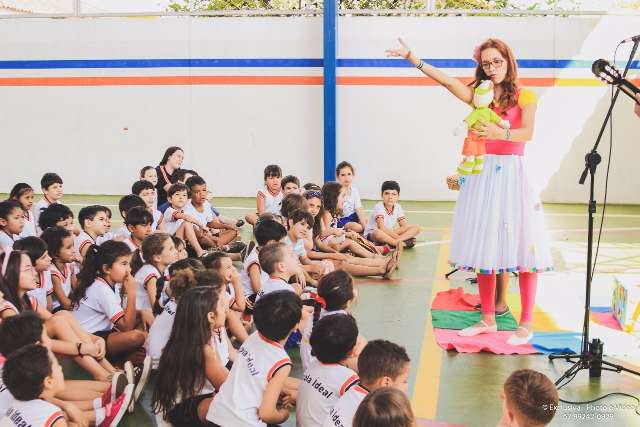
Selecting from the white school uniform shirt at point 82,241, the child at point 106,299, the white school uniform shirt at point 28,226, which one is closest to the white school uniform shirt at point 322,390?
the child at point 106,299

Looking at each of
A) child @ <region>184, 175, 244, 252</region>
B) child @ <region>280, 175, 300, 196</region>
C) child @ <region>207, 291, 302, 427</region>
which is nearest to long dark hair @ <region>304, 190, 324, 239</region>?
child @ <region>280, 175, 300, 196</region>

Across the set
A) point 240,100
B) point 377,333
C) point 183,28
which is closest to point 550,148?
point 240,100

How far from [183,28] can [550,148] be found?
5.89 m

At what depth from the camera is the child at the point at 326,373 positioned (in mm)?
3289

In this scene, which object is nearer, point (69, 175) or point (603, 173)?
point (603, 173)

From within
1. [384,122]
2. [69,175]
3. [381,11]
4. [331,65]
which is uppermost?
[381,11]

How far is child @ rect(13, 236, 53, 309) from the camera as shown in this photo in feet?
15.1

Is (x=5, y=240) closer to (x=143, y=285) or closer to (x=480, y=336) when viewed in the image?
(x=143, y=285)

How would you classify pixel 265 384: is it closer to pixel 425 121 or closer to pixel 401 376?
pixel 401 376

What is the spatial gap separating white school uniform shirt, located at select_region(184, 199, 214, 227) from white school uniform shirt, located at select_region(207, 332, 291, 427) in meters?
4.05

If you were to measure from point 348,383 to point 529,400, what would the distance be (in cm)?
86

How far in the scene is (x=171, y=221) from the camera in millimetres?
7082

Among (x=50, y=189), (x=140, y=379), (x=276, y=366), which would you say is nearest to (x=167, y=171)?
(x=50, y=189)

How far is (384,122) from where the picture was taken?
11852mm
